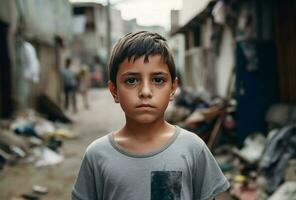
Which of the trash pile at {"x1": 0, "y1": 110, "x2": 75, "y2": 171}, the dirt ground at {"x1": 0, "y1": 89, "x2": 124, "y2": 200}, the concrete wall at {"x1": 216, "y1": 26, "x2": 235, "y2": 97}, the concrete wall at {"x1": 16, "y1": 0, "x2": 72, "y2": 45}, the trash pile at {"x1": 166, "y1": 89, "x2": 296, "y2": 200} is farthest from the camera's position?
the concrete wall at {"x1": 16, "y1": 0, "x2": 72, "y2": 45}

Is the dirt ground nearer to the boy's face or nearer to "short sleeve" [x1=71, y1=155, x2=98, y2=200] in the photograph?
"short sleeve" [x1=71, y1=155, x2=98, y2=200]

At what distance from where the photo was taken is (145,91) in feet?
5.02

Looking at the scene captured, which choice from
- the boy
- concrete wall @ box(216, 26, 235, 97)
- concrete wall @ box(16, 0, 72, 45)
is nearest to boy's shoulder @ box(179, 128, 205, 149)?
the boy

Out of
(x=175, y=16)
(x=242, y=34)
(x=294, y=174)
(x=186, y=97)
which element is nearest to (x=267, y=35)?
(x=242, y=34)

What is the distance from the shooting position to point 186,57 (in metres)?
19.0

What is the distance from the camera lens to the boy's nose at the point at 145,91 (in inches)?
60.2

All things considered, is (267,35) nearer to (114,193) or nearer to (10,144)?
(10,144)

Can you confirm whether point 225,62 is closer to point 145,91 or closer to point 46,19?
point 46,19

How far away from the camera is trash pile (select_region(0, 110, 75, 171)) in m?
7.47

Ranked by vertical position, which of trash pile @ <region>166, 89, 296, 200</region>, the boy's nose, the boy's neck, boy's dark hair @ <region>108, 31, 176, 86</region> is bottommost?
trash pile @ <region>166, 89, 296, 200</region>

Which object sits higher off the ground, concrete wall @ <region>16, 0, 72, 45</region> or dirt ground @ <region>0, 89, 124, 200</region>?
concrete wall @ <region>16, 0, 72, 45</region>

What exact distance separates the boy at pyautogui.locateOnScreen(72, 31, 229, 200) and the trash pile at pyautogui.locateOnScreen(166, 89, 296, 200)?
9.67ft

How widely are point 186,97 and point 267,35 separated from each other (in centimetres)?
413

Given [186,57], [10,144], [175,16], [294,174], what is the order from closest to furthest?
[294,174] < [10,144] < [186,57] < [175,16]
